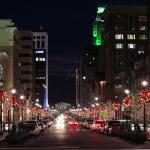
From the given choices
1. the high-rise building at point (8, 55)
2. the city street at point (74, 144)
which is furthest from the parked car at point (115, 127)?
the high-rise building at point (8, 55)

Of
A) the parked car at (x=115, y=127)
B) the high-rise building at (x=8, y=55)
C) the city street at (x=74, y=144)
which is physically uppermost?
the high-rise building at (x=8, y=55)

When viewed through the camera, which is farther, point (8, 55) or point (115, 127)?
point (8, 55)

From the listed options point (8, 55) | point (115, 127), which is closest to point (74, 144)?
point (115, 127)

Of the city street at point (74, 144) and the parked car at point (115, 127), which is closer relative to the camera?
the city street at point (74, 144)

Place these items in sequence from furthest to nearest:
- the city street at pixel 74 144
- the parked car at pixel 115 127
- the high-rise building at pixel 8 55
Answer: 1. the high-rise building at pixel 8 55
2. the parked car at pixel 115 127
3. the city street at pixel 74 144

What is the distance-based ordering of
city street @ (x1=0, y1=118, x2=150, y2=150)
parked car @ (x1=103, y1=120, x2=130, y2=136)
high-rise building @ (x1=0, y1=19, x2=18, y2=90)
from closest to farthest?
city street @ (x1=0, y1=118, x2=150, y2=150)
parked car @ (x1=103, y1=120, x2=130, y2=136)
high-rise building @ (x1=0, y1=19, x2=18, y2=90)

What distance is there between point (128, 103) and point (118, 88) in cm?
9474

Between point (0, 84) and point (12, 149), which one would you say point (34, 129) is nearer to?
point (12, 149)

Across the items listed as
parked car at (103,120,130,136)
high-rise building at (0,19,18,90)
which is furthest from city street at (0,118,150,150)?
high-rise building at (0,19,18,90)

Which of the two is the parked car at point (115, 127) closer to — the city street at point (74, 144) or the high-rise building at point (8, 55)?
the city street at point (74, 144)

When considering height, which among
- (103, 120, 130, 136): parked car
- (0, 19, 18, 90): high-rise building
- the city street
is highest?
(0, 19, 18, 90): high-rise building

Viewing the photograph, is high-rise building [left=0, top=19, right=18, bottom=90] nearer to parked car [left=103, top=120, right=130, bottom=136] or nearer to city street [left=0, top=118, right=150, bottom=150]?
→ parked car [left=103, top=120, right=130, bottom=136]

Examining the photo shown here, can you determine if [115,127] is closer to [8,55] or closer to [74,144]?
[74,144]

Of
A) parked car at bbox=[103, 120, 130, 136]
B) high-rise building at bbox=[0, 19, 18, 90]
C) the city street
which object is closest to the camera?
the city street
